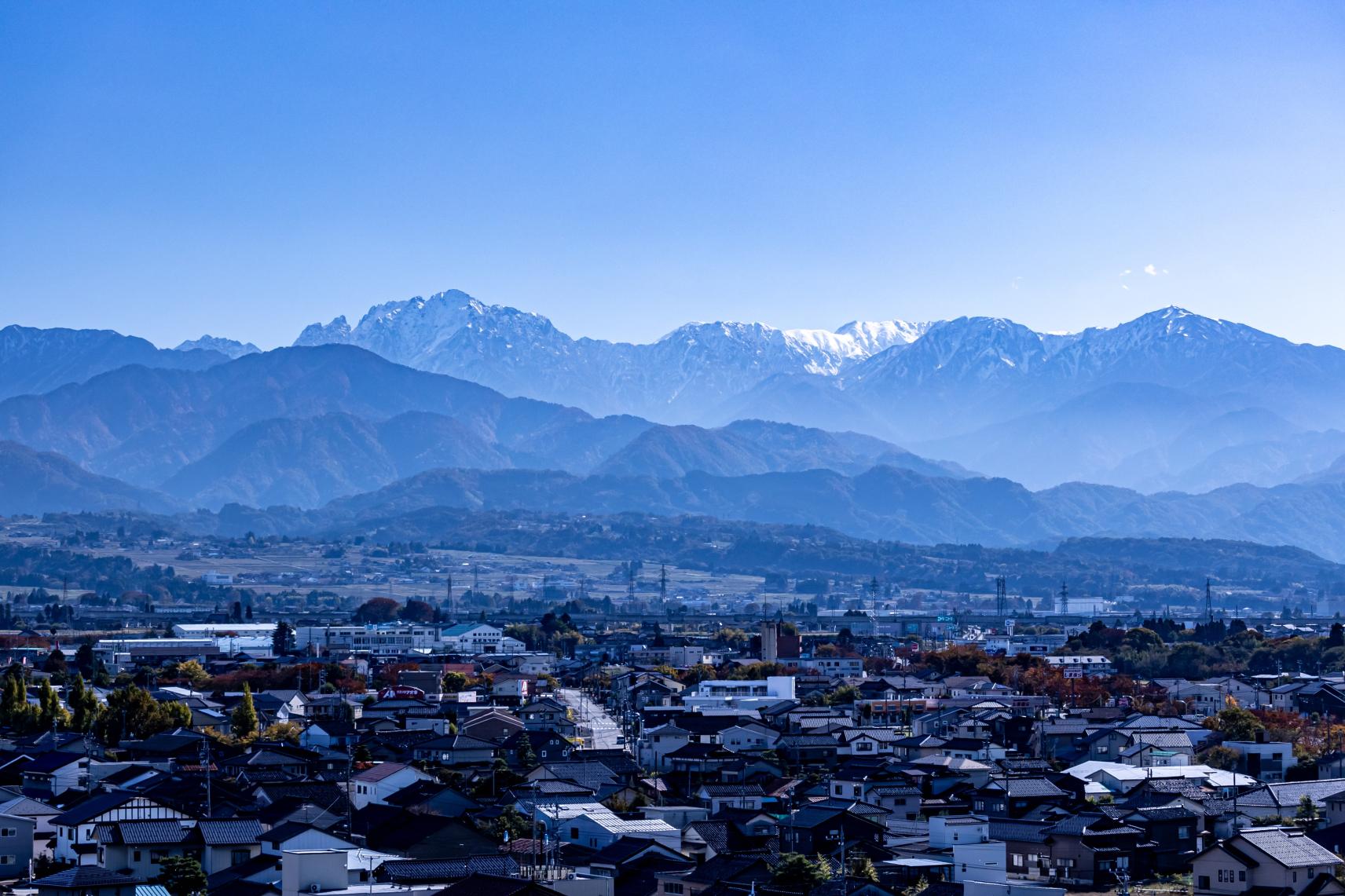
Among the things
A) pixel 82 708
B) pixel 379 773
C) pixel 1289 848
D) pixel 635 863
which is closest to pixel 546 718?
pixel 82 708

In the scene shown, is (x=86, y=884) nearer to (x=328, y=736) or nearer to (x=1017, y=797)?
(x=1017, y=797)

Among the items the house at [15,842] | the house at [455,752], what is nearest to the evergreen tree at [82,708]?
the house at [455,752]

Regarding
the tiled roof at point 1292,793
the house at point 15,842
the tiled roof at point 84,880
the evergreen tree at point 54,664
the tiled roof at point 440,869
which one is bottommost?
the house at point 15,842

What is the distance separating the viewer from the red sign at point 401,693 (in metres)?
48.4

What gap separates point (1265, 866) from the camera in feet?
73.9

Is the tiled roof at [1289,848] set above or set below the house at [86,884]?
above

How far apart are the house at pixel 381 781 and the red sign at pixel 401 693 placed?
52.2 feet

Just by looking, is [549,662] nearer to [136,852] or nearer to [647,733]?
[647,733]

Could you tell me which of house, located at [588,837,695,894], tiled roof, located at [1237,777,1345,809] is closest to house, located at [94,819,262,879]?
house, located at [588,837,695,894]

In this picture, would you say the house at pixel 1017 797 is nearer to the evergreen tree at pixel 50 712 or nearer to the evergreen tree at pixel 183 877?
the evergreen tree at pixel 183 877

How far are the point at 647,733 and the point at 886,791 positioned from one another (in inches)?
449

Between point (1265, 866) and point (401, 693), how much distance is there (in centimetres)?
3081

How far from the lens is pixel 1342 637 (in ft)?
221

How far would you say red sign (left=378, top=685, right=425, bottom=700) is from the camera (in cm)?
4838
